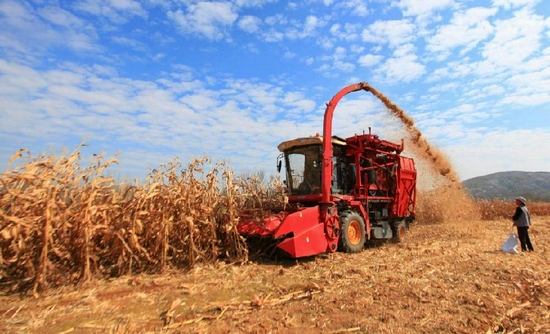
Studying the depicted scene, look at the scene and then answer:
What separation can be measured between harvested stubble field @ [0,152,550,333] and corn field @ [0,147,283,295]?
0.06 feet

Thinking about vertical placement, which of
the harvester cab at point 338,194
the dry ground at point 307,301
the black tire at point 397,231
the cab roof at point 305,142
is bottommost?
the dry ground at point 307,301

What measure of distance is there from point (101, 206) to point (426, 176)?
9974 mm

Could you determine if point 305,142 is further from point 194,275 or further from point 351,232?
point 194,275

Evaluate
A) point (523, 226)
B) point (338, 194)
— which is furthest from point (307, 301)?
point (523, 226)

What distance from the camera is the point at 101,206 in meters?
5.04

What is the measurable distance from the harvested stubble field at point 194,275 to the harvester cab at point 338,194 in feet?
1.52

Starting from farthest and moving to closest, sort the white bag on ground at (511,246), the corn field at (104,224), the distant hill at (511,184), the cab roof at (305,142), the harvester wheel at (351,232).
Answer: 1. the distant hill at (511,184)
2. the cab roof at (305,142)
3. the white bag on ground at (511,246)
4. the harvester wheel at (351,232)
5. the corn field at (104,224)

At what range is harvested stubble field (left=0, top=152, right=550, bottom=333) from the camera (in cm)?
353

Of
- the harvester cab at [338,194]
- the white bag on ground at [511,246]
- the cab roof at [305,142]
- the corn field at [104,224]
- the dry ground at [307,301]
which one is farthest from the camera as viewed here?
the cab roof at [305,142]

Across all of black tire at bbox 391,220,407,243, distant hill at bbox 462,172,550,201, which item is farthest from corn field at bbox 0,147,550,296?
distant hill at bbox 462,172,550,201

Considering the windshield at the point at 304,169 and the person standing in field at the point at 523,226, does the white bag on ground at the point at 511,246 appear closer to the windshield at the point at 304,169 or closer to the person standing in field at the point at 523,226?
the person standing in field at the point at 523,226

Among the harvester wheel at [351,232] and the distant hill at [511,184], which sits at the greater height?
the distant hill at [511,184]

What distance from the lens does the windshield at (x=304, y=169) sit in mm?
7855

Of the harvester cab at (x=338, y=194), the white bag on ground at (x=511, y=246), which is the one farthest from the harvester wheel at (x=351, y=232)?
the white bag on ground at (x=511, y=246)
